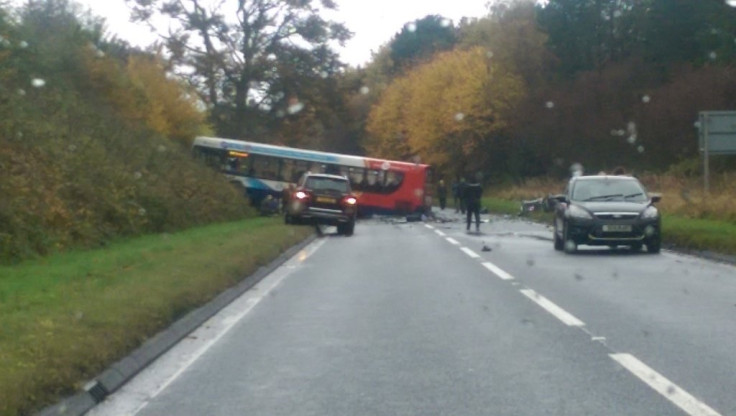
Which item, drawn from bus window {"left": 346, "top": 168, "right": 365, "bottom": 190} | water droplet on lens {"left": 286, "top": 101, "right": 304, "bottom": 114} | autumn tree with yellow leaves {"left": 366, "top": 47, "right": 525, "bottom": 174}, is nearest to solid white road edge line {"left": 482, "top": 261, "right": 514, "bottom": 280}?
bus window {"left": 346, "top": 168, "right": 365, "bottom": 190}

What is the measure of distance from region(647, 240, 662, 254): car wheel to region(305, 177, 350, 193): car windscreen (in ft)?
42.6

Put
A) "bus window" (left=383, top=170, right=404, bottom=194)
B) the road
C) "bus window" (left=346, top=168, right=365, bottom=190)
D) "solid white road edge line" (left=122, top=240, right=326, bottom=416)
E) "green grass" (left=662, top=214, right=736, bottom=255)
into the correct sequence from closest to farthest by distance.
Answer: the road
"solid white road edge line" (left=122, top=240, right=326, bottom=416)
"green grass" (left=662, top=214, right=736, bottom=255)
"bus window" (left=346, top=168, right=365, bottom=190)
"bus window" (left=383, top=170, right=404, bottom=194)

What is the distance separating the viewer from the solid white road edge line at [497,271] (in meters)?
19.6

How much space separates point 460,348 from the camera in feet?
37.7

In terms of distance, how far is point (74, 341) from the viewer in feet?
33.5

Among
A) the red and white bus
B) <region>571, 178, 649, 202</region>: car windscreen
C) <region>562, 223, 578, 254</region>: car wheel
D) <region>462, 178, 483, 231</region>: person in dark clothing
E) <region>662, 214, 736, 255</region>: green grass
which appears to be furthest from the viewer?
the red and white bus

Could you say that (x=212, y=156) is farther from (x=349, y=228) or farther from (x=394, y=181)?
(x=349, y=228)

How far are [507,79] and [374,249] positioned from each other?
5308 cm

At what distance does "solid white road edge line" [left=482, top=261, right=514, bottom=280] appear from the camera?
1964 centimetres

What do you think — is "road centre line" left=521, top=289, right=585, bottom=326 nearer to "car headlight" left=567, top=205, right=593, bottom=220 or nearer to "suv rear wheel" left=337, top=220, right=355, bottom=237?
"car headlight" left=567, top=205, right=593, bottom=220

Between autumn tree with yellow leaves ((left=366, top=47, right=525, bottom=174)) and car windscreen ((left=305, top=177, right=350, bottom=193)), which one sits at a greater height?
autumn tree with yellow leaves ((left=366, top=47, right=525, bottom=174))

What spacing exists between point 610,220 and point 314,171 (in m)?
29.2

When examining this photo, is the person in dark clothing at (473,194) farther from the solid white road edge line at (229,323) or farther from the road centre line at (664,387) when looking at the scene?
the road centre line at (664,387)

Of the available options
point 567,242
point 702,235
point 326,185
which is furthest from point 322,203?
point 702,235
